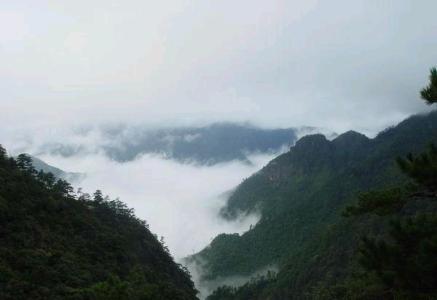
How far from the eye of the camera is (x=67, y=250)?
49.8 meters

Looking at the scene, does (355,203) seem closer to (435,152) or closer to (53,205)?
(435,152)

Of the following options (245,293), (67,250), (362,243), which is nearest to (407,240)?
(362,243)

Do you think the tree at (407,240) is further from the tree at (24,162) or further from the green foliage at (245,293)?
the green foliage at (245,293)

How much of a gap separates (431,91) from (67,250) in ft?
141

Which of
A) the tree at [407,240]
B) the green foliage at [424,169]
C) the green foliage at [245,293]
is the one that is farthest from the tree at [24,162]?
the green foliage at [245,293]

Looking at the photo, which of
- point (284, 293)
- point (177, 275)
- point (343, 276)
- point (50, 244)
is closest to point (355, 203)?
point (50, 244)

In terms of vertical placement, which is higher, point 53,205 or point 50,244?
point 53,205

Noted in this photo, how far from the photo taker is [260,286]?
138 m

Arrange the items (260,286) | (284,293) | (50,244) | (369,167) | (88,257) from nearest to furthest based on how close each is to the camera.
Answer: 1. (50,244)
2. (88,257)
3. (284,293)
4. (260,286)
5. (369,167)

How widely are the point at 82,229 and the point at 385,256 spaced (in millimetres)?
46466

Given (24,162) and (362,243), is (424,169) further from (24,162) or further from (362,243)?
(24,162)

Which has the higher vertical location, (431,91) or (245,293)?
(245,293)

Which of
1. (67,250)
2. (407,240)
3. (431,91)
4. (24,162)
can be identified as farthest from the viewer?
(24,162)

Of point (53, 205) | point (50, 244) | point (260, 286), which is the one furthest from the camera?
point (260, 286)
